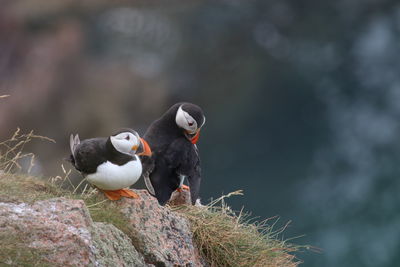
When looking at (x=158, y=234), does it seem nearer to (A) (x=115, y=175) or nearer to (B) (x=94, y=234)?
(A) (x=115, y=175)

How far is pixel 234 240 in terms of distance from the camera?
4.53 m

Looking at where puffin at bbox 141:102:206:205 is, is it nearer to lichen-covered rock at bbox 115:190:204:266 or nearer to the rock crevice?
lichen-covered rock at bbox 115:190:204:266

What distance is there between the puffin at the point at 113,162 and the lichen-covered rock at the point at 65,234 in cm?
39

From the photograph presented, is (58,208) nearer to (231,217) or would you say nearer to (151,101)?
(231,217)

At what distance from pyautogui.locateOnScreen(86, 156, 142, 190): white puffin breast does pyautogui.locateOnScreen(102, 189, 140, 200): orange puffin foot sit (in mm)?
87

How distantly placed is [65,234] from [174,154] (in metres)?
2.26

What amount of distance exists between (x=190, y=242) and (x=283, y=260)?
2.40 ft

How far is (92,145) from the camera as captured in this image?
163 inches

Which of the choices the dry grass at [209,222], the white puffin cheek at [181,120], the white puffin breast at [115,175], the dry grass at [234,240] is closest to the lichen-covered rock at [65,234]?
the dry grass at [209,222]

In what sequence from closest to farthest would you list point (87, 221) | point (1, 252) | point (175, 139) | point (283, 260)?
point (1, 252) < point (87, 221) < point (283, 260) < point (175, 139)

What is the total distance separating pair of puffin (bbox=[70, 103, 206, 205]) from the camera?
158 inches

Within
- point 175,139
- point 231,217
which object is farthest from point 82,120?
point 231,217

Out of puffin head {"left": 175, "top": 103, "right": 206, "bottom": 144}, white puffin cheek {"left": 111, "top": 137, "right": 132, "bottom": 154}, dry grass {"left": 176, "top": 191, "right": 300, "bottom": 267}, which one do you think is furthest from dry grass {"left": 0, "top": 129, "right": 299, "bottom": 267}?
puffin head {"left": 175, "top": 103, "right": 206, "bottom": 144}

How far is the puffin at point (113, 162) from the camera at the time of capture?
396cm
